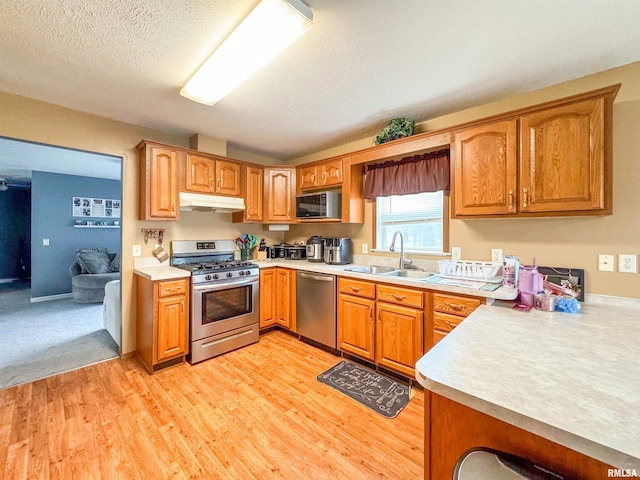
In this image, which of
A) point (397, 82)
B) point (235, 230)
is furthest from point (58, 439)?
point (397, 82)

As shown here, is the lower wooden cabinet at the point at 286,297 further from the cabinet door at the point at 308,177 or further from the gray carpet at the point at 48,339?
the gray carpet at the point at 48,339

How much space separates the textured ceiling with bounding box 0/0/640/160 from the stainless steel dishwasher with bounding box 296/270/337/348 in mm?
1763

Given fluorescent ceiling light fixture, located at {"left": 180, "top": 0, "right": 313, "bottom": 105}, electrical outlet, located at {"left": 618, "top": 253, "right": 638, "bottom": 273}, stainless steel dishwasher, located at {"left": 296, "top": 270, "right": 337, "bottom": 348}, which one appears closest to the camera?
fluorescent ceiling light fixture, located at {"left": 180, "top": 0, "right": 313, "bottom": 105}

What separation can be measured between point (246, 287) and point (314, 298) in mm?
820

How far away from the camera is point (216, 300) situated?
9.48 feet

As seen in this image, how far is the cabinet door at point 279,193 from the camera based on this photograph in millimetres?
3684

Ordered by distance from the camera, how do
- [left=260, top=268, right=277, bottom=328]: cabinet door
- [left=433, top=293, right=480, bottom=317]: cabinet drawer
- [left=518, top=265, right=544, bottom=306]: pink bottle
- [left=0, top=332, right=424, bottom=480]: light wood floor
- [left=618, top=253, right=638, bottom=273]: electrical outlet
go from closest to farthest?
[left=0, top=332, right=424, bottom=480]: light wood floor → [left=518, top=265, right=544, bottom=306]: pink bottle → [left=618, top=253, right=638, bottom=273]: electrical outlet → [left=433, top=293, right=480, bottom=317]: cabinet drawer → [left=260, top=268, right=277, bottom=328]: cabinet door

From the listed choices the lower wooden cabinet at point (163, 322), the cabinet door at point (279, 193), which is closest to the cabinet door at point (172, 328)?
the lower wooden cabinet at point (163, 322)

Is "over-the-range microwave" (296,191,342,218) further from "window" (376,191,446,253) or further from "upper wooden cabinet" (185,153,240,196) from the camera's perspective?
"upper wooden cabinet" (185,153,240,196)

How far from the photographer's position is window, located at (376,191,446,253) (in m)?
2.80

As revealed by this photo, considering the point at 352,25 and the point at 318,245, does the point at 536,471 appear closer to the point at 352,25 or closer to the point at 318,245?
the point at 352,25

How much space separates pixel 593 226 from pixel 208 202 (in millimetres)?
3457

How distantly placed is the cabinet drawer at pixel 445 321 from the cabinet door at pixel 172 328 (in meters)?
2.35

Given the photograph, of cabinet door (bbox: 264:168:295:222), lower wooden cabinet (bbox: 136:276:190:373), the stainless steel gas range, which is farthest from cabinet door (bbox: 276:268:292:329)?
lower wooden cabinet (bbox: 136:276:190:373)
